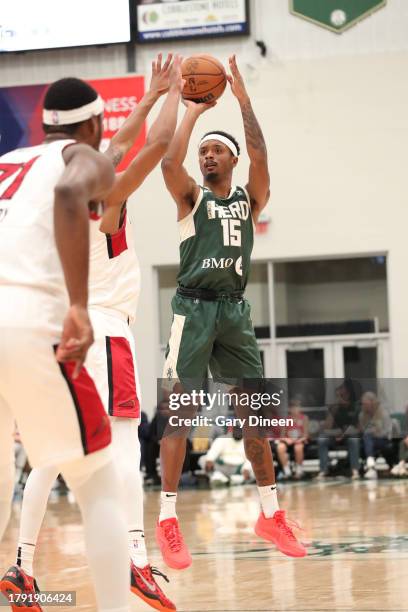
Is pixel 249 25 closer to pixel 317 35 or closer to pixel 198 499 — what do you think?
pixel 317 35

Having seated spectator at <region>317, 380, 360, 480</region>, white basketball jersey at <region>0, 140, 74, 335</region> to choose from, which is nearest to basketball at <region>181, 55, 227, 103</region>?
white basketball jersey at <region>0, 140, 74, 335</region>

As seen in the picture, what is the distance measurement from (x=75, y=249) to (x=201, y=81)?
2.94 m

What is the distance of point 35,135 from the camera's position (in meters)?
18.8

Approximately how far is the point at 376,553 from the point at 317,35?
13591mm

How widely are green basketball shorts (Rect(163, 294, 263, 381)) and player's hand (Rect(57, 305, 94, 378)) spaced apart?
105 inches

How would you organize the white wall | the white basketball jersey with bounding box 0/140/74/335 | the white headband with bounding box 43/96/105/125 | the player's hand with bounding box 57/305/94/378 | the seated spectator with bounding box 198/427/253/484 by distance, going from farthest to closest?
the white wall, the seated spectator with bounding box 198/427/253/484, the white headband with bounding box 43/96/105/125, the white basketball jersey with bounding box 0/140/74/335, the player's hand with bounding box 57/305/94/378

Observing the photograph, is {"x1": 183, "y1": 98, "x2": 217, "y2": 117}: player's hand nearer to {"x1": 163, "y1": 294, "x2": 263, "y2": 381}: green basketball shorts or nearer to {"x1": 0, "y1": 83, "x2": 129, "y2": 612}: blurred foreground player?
{"x1": 163, "y1": 294, "x2": 263, "y2": 381}: green basketball shorts

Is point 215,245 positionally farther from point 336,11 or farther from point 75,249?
point 336,11

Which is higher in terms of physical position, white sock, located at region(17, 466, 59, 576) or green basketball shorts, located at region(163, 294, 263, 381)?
green basketball shorts, located at region(163, 294, 263, 381)

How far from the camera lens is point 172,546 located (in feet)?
18.5

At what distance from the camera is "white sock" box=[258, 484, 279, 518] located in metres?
5.86

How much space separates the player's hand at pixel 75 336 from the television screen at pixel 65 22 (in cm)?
1618

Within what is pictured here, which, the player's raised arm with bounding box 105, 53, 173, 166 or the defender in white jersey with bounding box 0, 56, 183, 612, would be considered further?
the defender in white jersey with bounding box 0, 56, 183, 612

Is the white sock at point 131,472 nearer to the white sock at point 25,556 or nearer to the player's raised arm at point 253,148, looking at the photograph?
the white sock at point 25,556
